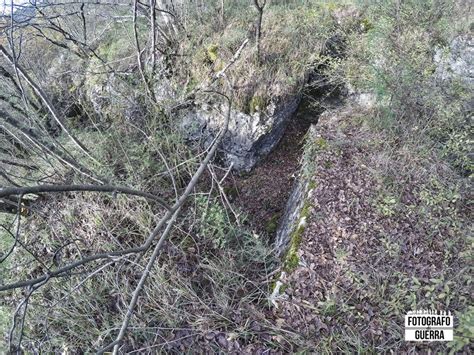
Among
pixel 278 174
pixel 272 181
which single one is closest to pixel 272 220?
pixel 272 181

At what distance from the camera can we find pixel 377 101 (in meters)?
3.74

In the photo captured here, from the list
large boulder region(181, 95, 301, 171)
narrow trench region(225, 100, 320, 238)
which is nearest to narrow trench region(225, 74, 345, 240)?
narrow trench region(225, 100, 320, 238)

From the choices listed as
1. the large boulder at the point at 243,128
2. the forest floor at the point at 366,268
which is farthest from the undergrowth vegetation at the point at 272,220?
the large boulder at the point at 243,128

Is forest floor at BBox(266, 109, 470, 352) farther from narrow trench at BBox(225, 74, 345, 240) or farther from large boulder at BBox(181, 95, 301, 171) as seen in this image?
large boulder at BBox(181, 95, 301, 171)

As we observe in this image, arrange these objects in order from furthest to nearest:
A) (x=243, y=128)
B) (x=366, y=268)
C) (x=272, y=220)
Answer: (x=243, y=128), (x=272, y=220), (x=366, y=268)

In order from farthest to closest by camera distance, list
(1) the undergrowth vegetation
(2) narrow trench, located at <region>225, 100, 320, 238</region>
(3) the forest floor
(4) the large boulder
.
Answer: (4) the large boulder, (2) narrow trench, located at <region>225, 100, 320, 238</region>, (1) the undergrowth vegetation, (3) the forest floor

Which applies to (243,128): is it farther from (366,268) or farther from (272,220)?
(366,268)

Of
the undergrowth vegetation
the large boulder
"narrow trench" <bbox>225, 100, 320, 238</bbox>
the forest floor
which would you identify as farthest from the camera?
the large boulder

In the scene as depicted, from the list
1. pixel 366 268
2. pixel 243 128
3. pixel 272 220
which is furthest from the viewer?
pixel 243 128

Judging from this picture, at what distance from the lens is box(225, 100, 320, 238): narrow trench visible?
3816mm

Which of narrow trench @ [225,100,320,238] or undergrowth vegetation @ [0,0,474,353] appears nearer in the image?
undergrowth vegetation @ [0,0,474,353]

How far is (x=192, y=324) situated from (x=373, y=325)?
4.66ft

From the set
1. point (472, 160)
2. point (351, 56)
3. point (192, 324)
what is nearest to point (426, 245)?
point (472, 160)

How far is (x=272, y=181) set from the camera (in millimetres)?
4258
